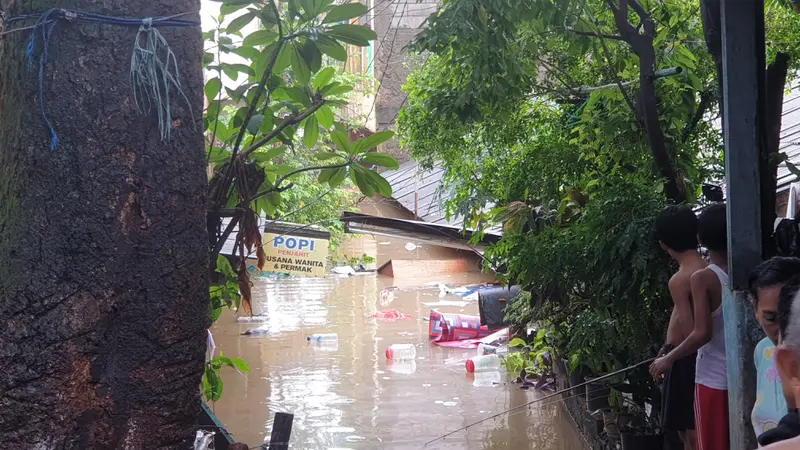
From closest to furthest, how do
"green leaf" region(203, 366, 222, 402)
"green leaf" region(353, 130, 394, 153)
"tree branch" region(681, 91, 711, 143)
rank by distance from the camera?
1. "green leaf" region(353, 130, 394, 153)
2. "green leaf" region(203, 366, 222, 402)
3. "tree branch" region(681, 91, 711, 143)

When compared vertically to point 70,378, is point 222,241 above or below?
above

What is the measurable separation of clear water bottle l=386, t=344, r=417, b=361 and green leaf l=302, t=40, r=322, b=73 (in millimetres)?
8236

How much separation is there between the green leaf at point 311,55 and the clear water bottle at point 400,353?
8.24m

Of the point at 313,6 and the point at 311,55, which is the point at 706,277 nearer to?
the point at 311,55

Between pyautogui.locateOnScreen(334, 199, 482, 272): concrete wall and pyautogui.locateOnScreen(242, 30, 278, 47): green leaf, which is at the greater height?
pyautogui.locateOnScreen(334, 199, 482, 272): concrete wall

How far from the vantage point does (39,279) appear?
1.93m

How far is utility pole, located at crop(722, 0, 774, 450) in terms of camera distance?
3.20 m

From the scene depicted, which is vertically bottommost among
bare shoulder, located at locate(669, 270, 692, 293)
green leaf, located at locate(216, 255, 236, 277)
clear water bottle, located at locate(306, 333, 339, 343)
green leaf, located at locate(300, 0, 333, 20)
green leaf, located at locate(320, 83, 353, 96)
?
clear water bottle, located at locate(306, 333, 339, 343)

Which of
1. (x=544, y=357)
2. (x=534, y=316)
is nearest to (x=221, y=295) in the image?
(x=534, y=316)

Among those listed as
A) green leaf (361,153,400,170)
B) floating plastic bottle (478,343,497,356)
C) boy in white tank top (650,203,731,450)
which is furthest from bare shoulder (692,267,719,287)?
floating plastic bottle (478,343,497,356)

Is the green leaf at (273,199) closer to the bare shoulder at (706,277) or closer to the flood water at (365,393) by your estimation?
the bare shoulder at (706,277)

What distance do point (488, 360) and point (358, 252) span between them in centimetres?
1328

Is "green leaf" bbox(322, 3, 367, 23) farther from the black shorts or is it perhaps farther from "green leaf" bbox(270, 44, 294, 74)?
the black shorts

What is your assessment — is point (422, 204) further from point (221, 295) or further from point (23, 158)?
point (23, 158)
